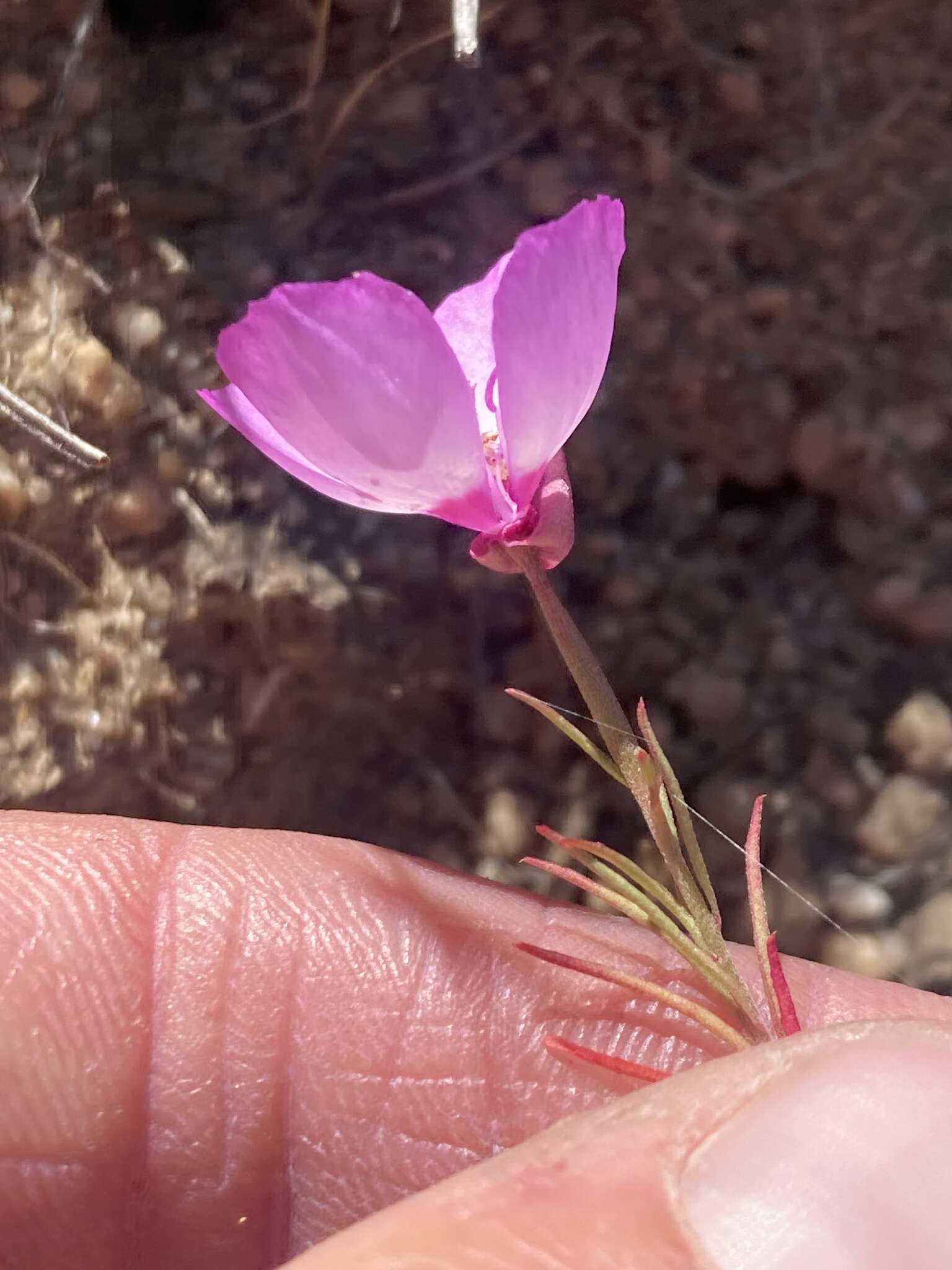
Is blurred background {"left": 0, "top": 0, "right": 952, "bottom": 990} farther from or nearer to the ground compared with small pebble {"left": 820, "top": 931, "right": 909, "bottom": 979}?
farther from the ground

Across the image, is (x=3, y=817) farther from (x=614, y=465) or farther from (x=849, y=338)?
(x=849, y=338)

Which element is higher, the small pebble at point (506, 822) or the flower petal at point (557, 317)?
the flower petal at point (557, 317)

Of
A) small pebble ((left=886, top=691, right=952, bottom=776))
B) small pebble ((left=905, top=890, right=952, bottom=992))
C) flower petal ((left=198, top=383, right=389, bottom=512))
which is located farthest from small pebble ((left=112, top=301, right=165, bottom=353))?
small pebble ((left=905, top=890, right=952, bottom=992))

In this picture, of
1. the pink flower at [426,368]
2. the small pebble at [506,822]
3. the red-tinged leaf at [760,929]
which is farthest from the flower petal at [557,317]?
the small pebble at [506,822]

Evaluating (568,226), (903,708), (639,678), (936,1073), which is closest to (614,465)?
(639,678)

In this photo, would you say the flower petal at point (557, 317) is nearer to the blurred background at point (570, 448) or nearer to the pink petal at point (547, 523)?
the pink petal at point (547, 523)

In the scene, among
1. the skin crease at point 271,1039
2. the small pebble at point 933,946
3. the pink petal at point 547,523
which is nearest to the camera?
the pink petal at point 547,523

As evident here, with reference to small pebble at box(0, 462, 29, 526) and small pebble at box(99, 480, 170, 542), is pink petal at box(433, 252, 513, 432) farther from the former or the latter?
small pebble at box(0, 462, 29, 526)
